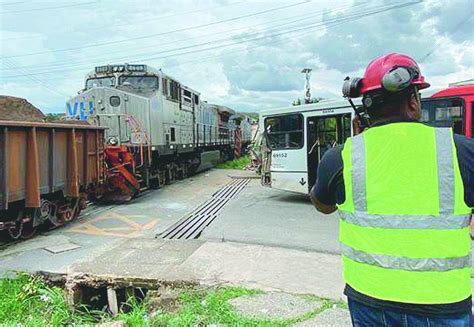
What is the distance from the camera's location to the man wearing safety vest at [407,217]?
5.42 feet

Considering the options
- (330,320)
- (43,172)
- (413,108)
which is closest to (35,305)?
(43,172)

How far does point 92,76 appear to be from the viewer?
522 inches

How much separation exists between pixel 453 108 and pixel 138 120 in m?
8.01

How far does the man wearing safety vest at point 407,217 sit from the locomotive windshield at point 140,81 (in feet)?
39.6

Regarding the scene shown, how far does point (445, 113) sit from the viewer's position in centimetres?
822

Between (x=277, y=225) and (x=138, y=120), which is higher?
(x=138, y=120)

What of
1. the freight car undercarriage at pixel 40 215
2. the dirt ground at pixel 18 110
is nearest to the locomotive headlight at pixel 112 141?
the freight car undercarriage at pixel 40 215

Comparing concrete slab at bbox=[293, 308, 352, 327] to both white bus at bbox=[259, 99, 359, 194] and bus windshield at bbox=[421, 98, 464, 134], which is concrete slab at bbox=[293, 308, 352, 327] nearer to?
bus windshield at bbox=[421, 98, 464, 134]

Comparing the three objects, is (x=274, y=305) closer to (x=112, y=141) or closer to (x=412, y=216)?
(x=412, y=216)

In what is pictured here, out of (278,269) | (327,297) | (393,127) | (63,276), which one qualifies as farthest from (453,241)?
(63,276)

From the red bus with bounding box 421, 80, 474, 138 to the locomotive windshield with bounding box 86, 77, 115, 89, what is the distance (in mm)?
9027

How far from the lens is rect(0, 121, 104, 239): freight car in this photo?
634cm

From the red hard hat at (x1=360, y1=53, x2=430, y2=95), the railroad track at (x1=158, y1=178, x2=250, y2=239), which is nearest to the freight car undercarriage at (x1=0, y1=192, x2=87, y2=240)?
the railroad track at (x1=158, y1=178, x2=250, y2=239)

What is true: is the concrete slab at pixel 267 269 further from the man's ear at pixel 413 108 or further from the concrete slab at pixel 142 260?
the man's ear at pixel 413 108
